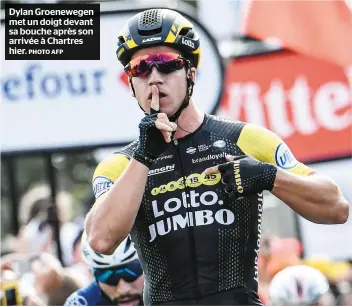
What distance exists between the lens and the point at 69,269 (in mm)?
10055

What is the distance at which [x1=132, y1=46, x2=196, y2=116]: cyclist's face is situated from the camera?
4.54m

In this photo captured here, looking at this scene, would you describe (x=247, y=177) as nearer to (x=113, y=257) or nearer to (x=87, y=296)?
(x=113, y=257)

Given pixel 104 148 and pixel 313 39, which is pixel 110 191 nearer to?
pixel 104 148

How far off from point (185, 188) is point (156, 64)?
59cm

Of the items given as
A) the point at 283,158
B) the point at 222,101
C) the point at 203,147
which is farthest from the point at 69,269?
the point at 283,158

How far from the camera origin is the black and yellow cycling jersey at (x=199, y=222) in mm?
4648

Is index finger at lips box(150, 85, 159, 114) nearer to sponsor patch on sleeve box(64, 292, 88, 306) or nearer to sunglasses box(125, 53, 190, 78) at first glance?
sunglasses box(125, 53, 190, 78)

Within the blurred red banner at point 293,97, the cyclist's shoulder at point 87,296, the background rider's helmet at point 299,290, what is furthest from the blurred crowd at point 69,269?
the blurred red banner at point 293,97

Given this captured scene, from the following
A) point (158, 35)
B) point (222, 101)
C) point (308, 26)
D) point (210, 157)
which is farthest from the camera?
point (308, 26)

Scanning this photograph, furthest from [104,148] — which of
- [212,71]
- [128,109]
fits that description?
[212,71]

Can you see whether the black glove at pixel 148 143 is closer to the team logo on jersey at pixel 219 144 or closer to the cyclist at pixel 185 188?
the cyclist at pixel 185 188

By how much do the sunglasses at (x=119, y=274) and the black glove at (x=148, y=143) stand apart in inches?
92.3

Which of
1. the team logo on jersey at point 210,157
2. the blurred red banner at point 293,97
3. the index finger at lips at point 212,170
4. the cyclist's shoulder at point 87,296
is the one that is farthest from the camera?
the blurred red banner at point 293,97

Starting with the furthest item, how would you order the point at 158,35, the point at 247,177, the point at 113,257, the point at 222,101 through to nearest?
the point at 222,101 < the point at 113,257 < the point at 158,35 < the point at 247,177
